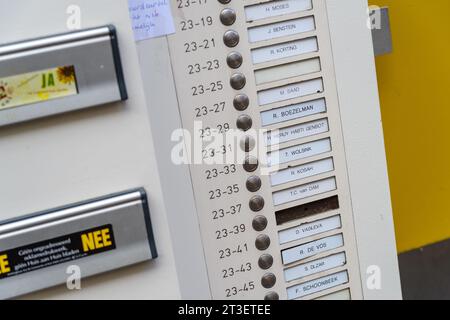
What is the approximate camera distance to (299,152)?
43.0 inches

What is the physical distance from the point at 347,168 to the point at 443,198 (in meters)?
0.64

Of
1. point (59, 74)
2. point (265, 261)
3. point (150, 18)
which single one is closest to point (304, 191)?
point (265, 261)

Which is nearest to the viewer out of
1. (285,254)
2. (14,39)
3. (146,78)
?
(14,39)

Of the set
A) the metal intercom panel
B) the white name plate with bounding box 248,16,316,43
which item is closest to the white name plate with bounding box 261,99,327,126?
the metal intercom panel

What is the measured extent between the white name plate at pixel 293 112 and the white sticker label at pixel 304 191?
0.13 m

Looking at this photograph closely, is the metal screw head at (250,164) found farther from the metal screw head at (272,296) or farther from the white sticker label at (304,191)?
A: the metal screw head at (272,296)

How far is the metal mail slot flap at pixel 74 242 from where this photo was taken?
0.78m

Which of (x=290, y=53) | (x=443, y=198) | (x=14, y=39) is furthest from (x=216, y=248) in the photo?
(x=443, y=198)

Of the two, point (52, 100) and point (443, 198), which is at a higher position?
point (52, 100)

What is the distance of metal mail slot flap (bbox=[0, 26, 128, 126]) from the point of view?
76 cm

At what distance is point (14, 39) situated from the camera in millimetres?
759

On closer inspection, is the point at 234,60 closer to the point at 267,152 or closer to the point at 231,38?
the point at 231,38
